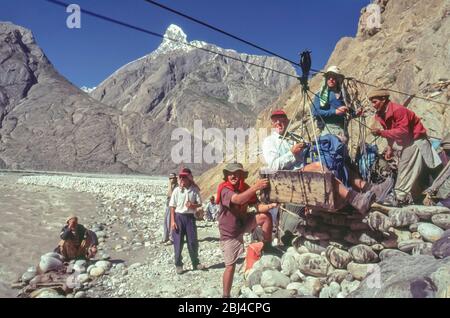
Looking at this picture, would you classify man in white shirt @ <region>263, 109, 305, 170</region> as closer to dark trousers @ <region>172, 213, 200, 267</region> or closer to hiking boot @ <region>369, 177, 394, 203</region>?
hiking boot @ <region>369, 177, 394, 203</region>

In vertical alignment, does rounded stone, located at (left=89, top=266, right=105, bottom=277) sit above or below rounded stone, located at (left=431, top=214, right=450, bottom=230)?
below

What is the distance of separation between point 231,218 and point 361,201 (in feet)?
4.87

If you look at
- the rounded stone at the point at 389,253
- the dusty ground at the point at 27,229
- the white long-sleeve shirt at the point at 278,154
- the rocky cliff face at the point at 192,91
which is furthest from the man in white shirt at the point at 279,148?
the rocky cliff face at the point at 192,91

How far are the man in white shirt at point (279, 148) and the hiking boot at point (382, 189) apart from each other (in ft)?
4.88

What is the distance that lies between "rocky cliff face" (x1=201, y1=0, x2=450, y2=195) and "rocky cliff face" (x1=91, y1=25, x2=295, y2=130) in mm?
85267

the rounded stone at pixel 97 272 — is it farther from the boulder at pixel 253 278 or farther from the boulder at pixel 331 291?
the boulder at pixel 331 291

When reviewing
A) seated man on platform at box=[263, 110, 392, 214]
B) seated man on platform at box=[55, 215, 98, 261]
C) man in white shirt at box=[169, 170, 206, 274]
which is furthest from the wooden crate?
seated man on platform at box=[55, 215, 98, 261]

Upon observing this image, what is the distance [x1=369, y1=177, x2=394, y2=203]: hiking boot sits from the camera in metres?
5.97

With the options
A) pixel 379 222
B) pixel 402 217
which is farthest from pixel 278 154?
pixel 402 217

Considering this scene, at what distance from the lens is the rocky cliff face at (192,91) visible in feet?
387

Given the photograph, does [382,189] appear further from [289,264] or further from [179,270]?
[179,270]

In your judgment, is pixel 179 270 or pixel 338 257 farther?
pixel 179 270

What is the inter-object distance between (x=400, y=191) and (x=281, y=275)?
7.18 ft

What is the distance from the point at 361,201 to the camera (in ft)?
15.4
